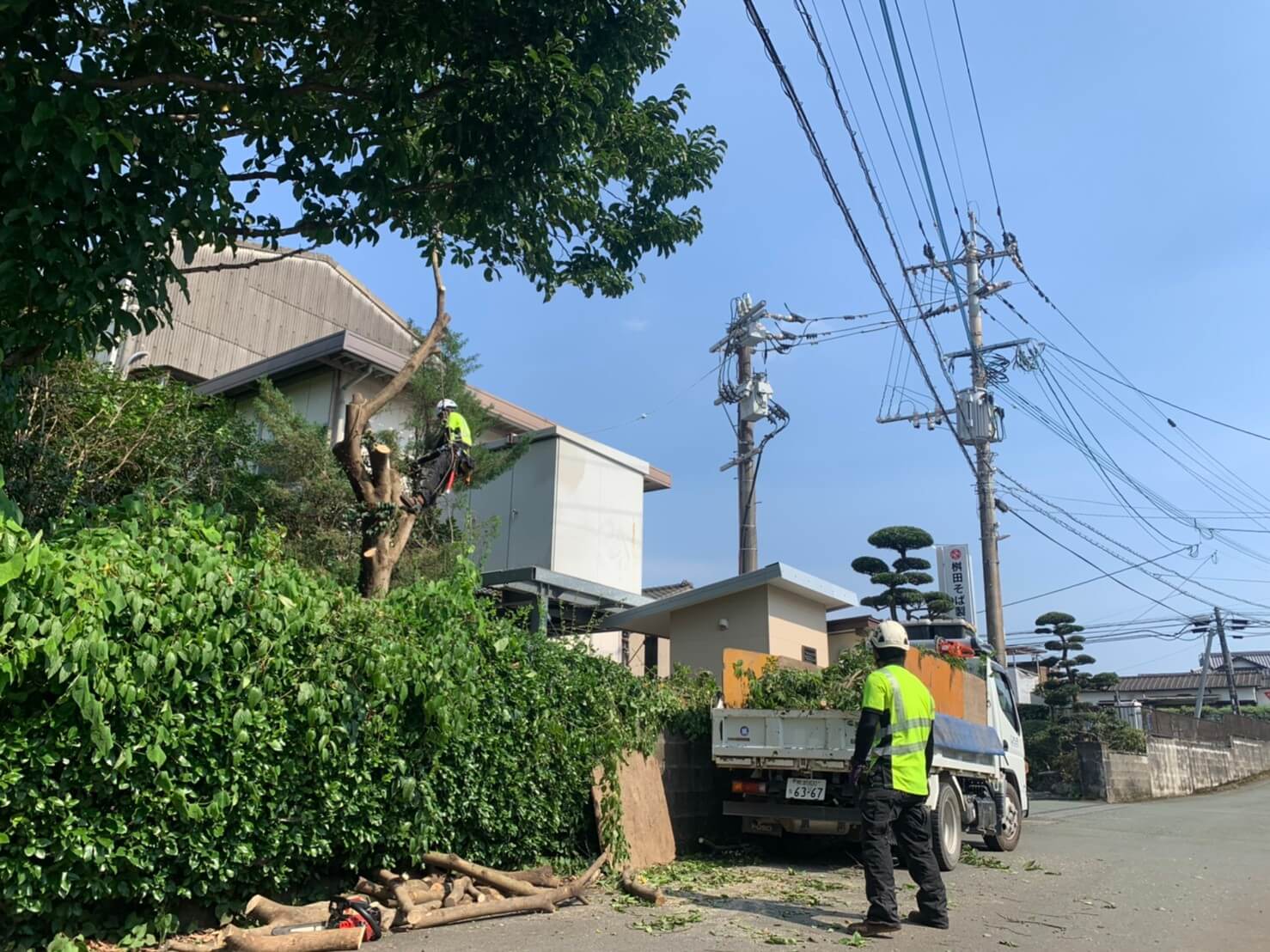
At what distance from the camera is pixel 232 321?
22828mm

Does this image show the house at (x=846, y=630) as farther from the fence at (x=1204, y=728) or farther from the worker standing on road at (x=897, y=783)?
the worker standing on road at (x=897, y=783)

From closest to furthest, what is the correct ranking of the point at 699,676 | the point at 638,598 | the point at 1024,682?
1. the point at 699,676
2. the point at 638,598
3. the point at 1024,682

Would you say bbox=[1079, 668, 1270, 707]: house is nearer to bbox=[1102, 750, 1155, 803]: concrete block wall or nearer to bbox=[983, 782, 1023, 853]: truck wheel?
bbox=[1102, 750, 1155, 803]: concrete block wall

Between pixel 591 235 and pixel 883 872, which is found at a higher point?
pixel 591 235

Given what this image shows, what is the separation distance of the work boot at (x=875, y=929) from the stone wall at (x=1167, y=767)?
19.9m

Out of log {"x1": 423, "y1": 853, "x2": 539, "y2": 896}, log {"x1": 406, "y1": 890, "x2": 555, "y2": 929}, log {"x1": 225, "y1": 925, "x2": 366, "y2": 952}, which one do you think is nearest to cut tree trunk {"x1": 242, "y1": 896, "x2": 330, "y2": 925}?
log {"x1": 225, "y1": 925, "x2": 366, "y2": 952}

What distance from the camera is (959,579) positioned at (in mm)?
24922

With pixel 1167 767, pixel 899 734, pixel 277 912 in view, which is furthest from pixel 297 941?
pixel 1167 767

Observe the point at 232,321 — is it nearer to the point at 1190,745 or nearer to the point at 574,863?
the point at 574,863

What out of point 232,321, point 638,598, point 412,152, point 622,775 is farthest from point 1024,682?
point 412,152

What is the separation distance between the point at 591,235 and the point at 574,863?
5.76 metres

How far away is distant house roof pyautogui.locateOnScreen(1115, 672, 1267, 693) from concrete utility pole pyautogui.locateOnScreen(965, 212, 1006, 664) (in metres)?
46.3

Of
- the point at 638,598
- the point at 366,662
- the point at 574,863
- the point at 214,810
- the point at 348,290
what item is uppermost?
the point at 348,290

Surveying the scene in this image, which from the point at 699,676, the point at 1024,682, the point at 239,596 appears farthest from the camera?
the point at 1024,682
